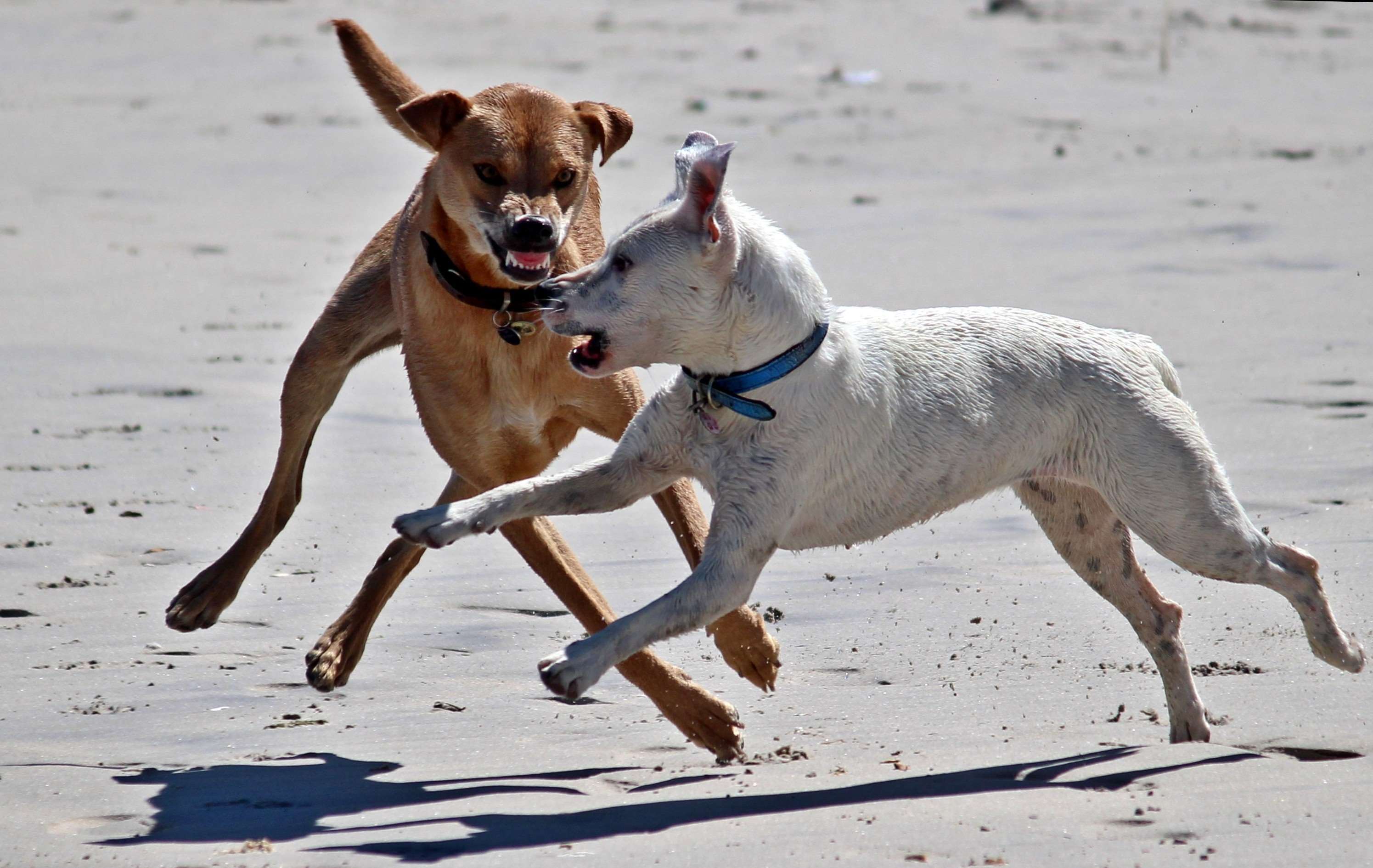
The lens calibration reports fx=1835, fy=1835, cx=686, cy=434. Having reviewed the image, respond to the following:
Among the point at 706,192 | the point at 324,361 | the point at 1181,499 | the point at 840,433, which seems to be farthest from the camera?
the point at 324,361

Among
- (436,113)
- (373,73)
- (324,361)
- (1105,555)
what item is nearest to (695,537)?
(1105,555)

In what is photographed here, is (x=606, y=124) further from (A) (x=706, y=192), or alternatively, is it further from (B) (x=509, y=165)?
(A) (x=706, y=192)

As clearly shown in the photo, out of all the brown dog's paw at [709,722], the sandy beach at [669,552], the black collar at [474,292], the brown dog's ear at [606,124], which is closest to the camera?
the sandy beach at [669,552]

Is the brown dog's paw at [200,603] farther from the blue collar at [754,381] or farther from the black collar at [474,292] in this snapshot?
the blue collar at [754,381]

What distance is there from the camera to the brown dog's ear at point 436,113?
17.0 feet

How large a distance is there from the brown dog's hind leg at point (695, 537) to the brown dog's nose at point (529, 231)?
0.44m

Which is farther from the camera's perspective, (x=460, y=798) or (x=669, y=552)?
(x=669, y=552)

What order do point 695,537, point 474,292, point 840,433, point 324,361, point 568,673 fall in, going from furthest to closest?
point 324,361
point 474,292
point 695,537
point 840,433
point 568,673

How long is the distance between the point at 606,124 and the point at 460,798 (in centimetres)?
208

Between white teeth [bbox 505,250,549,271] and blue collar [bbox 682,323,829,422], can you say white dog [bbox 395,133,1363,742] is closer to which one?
blue collar [bbox 682,323,829,422]

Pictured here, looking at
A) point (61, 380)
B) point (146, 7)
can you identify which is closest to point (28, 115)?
point (146, 7)

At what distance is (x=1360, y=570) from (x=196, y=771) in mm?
3550

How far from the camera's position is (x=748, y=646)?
4949 mm

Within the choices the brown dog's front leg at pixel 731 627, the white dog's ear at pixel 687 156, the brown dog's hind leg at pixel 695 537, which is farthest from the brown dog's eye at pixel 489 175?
the brown dog's front leg at pixel 731 627
